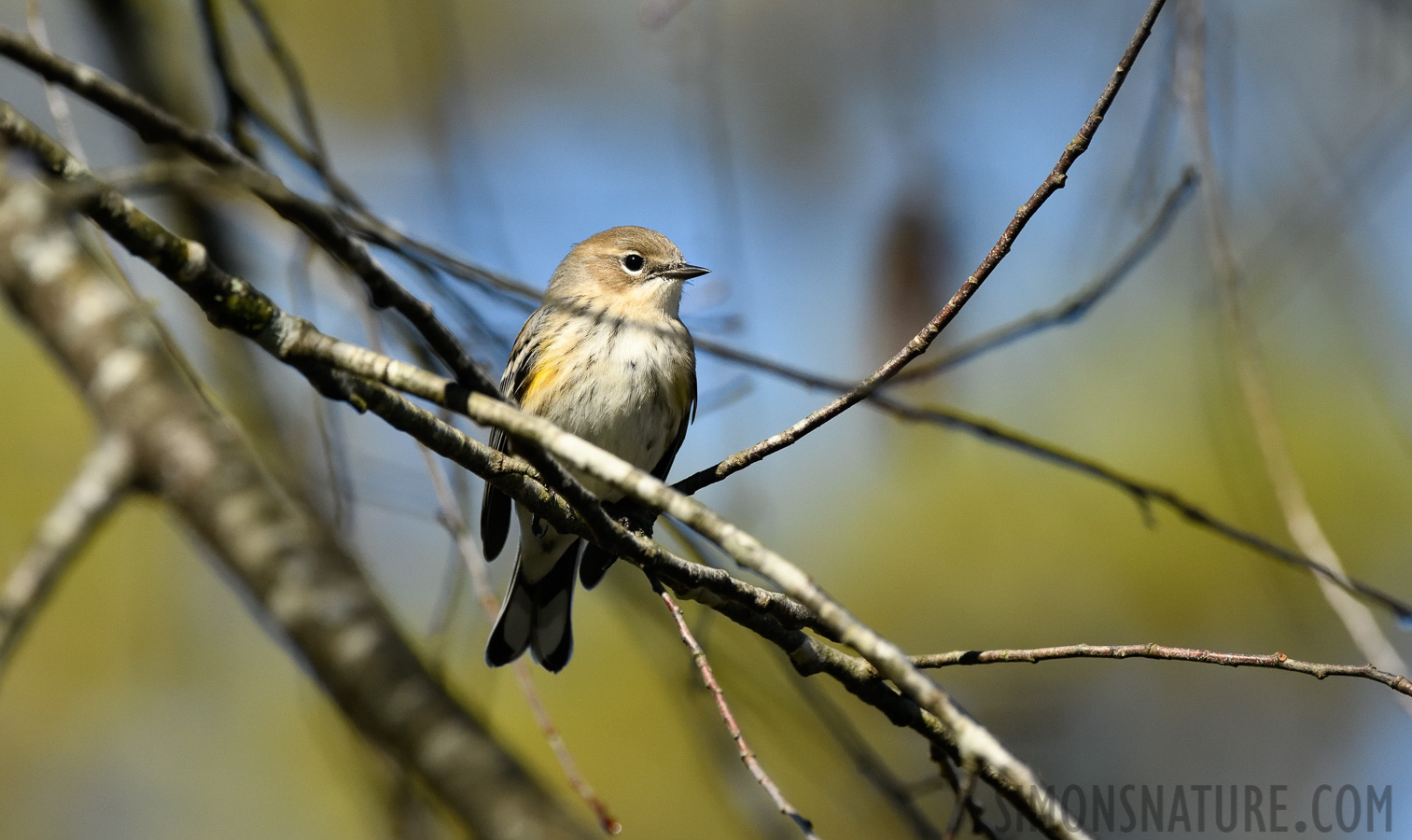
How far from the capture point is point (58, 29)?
5.96 metres

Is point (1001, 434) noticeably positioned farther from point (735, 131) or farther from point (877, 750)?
point (735, 131)

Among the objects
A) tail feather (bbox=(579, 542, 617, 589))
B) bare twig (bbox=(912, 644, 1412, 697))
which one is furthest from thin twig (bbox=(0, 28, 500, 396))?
tail feather (bbox=(579, 542, 617, 589))

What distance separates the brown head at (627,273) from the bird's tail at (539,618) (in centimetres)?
146

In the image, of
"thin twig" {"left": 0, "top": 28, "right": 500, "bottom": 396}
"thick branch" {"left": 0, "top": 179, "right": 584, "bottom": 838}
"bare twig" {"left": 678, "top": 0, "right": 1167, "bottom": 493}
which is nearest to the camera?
"thin twig" {"left": 0, "top": 28, "right": 500, "bottom": 396}

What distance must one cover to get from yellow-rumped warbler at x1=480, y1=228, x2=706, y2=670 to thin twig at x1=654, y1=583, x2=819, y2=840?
2044 millimetres

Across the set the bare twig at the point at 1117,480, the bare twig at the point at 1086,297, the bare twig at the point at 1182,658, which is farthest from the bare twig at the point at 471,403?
the bare twig at the point at 1086,297

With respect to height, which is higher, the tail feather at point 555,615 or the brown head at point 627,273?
the brown head at point 627,273

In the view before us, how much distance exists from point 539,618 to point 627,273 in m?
2.17

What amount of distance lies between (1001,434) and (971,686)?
4978 mm

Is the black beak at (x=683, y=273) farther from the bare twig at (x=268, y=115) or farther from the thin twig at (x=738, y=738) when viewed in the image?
the thin twig at (x=738, y=738)

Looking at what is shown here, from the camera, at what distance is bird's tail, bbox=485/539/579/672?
5535 millimetres

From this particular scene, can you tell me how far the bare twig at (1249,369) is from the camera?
3.35 meters

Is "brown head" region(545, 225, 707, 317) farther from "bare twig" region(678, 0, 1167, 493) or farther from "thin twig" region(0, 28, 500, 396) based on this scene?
"thin twig" region(0, 28, 500, 396)

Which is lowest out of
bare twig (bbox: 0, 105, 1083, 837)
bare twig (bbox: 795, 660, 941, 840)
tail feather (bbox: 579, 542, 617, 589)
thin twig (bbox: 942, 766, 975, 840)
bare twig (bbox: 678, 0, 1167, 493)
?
thin twig (bbox: 942, 766, 975, 840)
